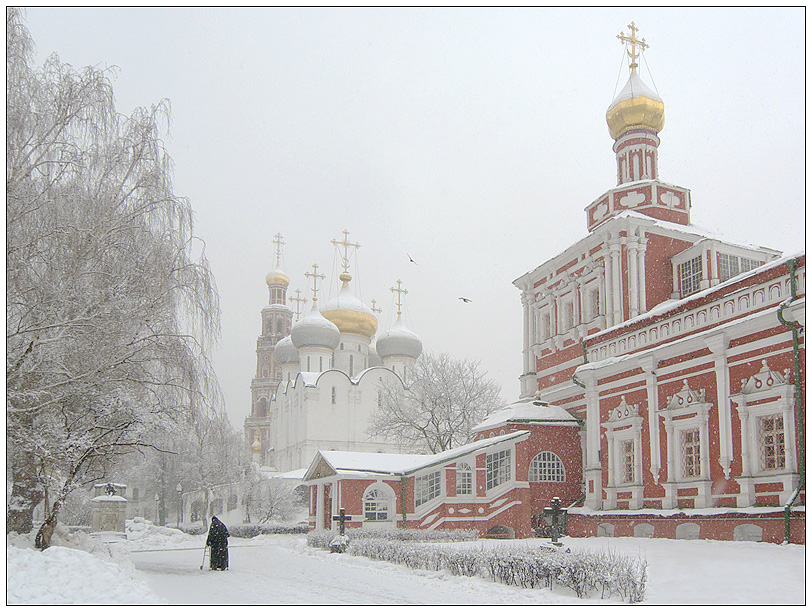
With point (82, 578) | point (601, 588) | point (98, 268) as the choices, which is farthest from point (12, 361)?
point (601, 588)

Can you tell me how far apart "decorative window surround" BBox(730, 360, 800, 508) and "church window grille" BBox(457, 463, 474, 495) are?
28.5 ft

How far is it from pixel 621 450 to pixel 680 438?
2.26 meters

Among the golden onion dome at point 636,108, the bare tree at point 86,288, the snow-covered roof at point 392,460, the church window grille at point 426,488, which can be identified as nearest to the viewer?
the bare tree at point 86,288

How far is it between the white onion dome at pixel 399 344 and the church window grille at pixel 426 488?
2938 centimetres

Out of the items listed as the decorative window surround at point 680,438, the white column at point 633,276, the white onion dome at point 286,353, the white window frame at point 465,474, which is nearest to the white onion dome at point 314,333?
the white onion dome at point 286,353

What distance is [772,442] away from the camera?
15883 millimetres

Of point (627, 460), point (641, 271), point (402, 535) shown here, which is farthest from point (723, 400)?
point (402, 535)

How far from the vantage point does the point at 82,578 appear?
400 inches

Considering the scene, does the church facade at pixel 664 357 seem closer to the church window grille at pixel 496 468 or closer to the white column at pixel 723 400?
the white column at pixel 723 400

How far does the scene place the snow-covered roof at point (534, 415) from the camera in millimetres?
22922

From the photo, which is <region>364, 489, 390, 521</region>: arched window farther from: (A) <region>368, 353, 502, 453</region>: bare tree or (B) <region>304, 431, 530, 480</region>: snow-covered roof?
(A) <region>368, 353, 502, 453</region>: bare tree

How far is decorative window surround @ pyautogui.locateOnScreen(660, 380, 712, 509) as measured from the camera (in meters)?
17.2

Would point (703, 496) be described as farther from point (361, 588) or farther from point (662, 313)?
point (361, 588)

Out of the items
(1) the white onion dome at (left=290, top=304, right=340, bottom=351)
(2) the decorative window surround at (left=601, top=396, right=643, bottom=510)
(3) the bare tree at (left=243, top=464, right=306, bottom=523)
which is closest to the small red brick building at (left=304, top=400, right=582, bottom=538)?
(2) the decorative window surround at (left=601, top=396, right=643, bottom=510)
